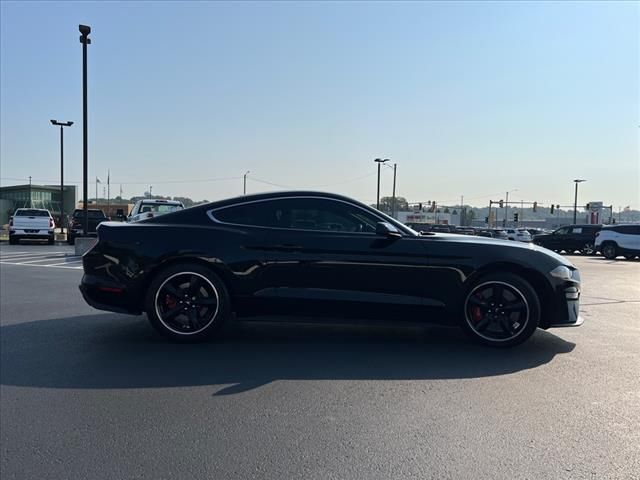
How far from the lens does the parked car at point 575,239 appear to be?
27984mm

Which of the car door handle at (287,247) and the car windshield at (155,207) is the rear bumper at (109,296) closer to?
the car door handle at (287,247)

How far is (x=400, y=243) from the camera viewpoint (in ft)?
17.0

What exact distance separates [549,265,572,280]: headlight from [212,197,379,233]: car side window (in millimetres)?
1813

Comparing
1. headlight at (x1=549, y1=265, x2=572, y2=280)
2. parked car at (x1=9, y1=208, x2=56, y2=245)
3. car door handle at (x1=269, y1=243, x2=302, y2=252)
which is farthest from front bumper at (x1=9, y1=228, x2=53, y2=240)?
headlight at (x1=549, y1=265, x2=572, y2=280)

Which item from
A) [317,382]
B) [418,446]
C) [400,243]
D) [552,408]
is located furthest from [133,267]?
[552,408]

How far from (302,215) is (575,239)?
2689cm

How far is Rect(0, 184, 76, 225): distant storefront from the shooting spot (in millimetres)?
66562

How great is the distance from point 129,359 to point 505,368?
333cm

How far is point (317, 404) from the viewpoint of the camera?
3.75 m

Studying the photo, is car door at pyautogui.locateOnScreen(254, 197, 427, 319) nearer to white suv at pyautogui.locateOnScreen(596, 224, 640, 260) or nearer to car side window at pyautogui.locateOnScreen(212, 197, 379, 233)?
car side window at pyautogui.locateOnScreen(212, 197, 379, 233)

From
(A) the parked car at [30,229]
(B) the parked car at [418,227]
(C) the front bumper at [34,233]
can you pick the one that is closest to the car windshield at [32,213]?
(A) the parked car at [30,229]

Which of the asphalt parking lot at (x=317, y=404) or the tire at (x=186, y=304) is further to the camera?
the tire at (x=186, y=304)

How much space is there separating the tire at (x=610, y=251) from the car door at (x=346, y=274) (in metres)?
21.4

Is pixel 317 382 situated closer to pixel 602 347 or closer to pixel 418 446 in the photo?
pixel 418 446
